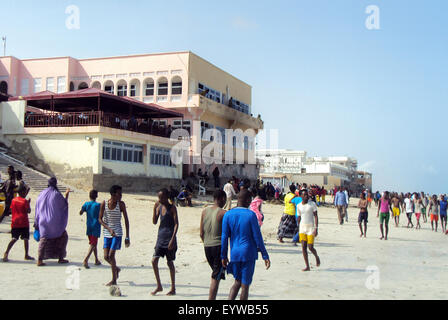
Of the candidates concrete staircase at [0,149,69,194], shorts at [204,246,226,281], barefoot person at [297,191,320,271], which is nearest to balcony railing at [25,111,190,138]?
concrete staircase at [0,149,69,194]

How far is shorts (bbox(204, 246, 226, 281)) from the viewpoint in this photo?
20.0 ft

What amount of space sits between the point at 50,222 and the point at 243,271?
4.87 meters

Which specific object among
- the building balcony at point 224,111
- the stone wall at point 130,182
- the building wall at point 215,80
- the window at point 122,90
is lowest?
the stone wall at point 130,182

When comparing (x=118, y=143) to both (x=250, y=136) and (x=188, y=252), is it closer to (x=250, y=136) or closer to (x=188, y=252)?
(x=188, y=252)

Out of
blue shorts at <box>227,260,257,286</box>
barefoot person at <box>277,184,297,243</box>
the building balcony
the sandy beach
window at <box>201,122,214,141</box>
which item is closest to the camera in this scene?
blue shorts at <box>227,260,257,286</box>

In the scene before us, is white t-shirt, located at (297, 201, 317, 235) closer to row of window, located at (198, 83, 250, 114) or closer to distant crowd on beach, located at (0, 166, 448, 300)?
distant crowd on beach, located at (0, 166, 448, 300)

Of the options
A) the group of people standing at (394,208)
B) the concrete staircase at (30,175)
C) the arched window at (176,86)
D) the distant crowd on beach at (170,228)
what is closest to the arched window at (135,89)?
the arched window at (176,86)

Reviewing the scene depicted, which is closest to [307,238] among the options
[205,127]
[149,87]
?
[205,127]

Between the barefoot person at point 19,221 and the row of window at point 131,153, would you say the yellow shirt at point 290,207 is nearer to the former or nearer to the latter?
the barefoot person at point 19,221

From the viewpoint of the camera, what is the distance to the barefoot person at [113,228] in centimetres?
733

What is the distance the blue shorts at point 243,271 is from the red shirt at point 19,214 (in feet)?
18.0

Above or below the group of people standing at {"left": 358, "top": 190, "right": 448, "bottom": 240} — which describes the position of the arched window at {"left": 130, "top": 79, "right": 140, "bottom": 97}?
above

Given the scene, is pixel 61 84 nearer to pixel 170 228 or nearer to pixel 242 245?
pixel 170 228

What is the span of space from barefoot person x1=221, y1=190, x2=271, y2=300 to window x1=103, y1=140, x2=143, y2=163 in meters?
20.3
